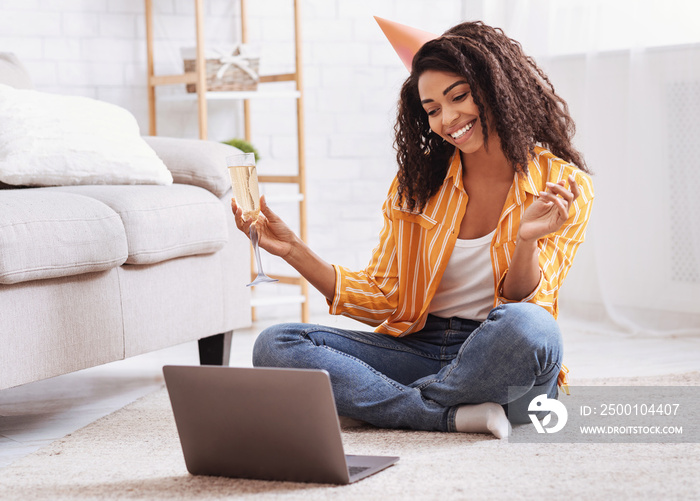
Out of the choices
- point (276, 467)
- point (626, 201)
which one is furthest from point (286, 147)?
Answer: point (276, 467)

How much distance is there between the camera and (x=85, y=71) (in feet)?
9.97

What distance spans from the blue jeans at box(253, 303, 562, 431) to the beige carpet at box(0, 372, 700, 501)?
53mm

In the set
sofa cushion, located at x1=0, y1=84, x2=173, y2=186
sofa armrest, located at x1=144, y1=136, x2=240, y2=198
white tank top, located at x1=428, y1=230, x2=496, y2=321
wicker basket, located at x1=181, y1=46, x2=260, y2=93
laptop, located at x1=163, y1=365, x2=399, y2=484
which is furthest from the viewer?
wicker basket, located at x1=181, y1=46, x2=260, y2=93

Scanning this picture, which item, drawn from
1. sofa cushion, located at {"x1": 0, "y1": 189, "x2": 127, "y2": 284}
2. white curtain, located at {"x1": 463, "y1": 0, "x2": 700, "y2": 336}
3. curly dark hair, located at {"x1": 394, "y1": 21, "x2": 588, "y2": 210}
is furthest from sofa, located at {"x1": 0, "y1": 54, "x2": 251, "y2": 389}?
white curtain, located at {"x1": 463, "y1": 0, "x2": 700, "y2": 336}

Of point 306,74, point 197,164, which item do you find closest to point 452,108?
point 197,164

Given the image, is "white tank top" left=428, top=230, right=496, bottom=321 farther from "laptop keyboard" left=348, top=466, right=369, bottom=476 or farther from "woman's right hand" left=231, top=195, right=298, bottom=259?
Answer: "laptop keyboard" left=348, top=466, right=369, bottom=476

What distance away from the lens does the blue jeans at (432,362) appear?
1508mm

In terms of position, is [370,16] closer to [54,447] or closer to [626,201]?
[626,201]

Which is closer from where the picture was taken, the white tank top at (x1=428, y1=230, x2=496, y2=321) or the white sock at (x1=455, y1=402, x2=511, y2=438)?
the white sock at (x1=455, y1=402, x2=511, y2=438)

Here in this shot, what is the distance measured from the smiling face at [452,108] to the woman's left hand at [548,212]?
7.8 inches

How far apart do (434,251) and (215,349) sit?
0.75 m

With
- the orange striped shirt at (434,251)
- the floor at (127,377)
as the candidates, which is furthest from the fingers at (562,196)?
the floor at (127,377)

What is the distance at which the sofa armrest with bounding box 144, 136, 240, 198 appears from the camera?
2.16m

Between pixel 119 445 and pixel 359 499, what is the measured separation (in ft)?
1.89
